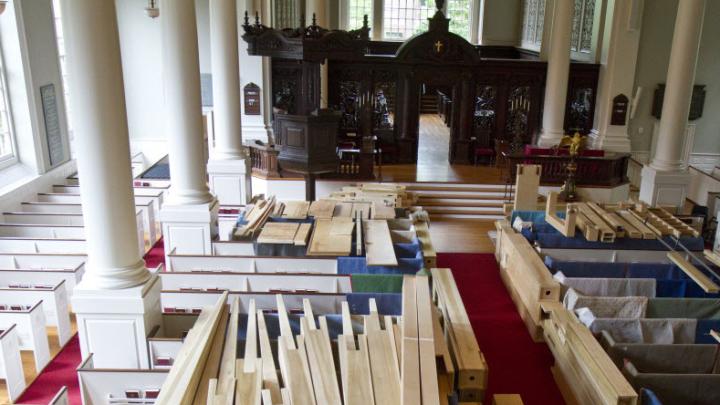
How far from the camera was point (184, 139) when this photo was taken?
8828mm

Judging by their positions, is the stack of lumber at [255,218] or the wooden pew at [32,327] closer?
the wooden pew at [32,327]

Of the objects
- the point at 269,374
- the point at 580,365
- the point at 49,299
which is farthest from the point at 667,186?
the point at 49,299

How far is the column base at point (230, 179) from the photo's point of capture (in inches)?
470

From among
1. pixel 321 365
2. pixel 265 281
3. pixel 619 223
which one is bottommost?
pixel 265 281

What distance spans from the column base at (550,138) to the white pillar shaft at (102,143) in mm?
12857

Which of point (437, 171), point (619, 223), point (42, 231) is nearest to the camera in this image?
point (619, 223)

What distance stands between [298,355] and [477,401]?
202 centimetres

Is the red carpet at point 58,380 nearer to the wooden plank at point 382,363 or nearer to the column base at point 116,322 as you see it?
the column base at point 116,322

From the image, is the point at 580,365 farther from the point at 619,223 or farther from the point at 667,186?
the point at 667,186

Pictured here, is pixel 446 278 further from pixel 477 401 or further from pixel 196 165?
pixel 196 165

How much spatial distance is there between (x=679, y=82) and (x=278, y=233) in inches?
342

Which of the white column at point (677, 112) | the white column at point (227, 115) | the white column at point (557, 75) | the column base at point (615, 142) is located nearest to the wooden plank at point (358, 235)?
the white column at point (227, 115)

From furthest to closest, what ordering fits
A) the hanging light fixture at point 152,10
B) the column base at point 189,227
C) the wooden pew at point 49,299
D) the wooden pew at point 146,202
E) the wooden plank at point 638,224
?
1. the hanging light fixture at point 152,10
2. the wooden pew at point 146,202
3. the wooden plank at point 638,224
4. the column base at point 189,227
5. the wooden pew at point 49,299

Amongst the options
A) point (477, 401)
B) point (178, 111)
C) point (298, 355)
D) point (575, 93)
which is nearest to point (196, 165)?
point (178, 111)
